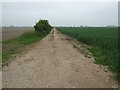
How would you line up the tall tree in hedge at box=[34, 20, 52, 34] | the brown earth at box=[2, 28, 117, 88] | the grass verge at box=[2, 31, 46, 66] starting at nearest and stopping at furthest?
the brown earth at box=[2, 28, 117, 88], the grass verge at box=[2, 31, 46, 66], the tall tree in hedge at box=[34, 20, 52, 34]

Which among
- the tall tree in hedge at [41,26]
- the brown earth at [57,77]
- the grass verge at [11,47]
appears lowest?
the brown earth at [57,77]

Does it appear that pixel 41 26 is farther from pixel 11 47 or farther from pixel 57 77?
pixel 57 77

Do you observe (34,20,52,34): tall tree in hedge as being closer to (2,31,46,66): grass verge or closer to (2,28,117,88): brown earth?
(2,31,46,66): grass verge

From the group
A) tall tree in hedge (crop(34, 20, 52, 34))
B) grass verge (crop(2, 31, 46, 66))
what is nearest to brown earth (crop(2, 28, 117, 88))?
grass verge (crop(2, 31, 46, 66))

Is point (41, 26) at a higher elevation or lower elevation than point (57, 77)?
higher

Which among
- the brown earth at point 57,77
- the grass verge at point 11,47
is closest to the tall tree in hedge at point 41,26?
the grass verge at point 11,47

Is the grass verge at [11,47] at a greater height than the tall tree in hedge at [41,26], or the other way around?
the tall tree in hedge at [41,26]

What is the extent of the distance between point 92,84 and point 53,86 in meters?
1.33

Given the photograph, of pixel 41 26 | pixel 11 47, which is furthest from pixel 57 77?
pixel 41 26

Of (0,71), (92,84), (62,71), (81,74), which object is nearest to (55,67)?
(62,71)

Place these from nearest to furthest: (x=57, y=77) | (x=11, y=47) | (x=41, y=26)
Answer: (x=57, y=77) < (x=11, y=47) < (x=41, y=26)

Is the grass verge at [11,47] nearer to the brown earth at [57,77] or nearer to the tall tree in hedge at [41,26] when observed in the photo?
the brown earth at [57,77]

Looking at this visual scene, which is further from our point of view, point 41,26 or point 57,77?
point 41,26

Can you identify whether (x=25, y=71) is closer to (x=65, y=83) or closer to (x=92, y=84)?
(x=65, y=83)
